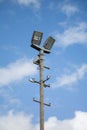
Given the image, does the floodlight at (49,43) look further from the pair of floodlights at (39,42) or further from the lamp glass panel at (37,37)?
the lamp glass panel at (37,37)

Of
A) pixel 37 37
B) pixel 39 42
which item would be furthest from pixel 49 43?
pixel 37 37

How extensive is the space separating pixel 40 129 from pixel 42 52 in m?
4.26

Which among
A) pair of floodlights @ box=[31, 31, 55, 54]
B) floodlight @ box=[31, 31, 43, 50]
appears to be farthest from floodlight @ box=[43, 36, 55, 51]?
floodlight @ box=[31, 31, 43, 50]

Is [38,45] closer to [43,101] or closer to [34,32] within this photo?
[34,32]

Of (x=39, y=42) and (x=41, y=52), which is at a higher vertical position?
(x=39, y=42)

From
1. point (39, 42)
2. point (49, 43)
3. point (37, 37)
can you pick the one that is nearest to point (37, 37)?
point (37, 37)

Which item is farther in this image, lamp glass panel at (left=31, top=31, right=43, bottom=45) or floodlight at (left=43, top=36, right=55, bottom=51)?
floodlight at (left=43, top=36, right=55, bottom=51)

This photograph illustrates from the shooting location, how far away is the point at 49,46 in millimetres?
18266

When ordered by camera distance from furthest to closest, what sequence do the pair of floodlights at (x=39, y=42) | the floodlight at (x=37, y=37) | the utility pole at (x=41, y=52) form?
1. the floodlight at (x=37, y=37)
2. the pair of floodlights at (x=39, y=42)
3. the utility pole at (x=41, y=52)

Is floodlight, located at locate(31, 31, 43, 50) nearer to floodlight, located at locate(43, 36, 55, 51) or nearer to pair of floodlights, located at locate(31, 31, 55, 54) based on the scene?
pair of floodlights, located at locate(31, 31, 55, 54)

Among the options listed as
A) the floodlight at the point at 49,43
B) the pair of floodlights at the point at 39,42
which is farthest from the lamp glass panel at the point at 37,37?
the floodlight at the point at 49,43

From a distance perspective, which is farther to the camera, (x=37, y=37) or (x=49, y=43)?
(x=49, y=43)

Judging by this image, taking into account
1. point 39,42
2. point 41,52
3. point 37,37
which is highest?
point 37,37

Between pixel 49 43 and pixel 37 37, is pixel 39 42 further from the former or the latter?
pixel 49 43
